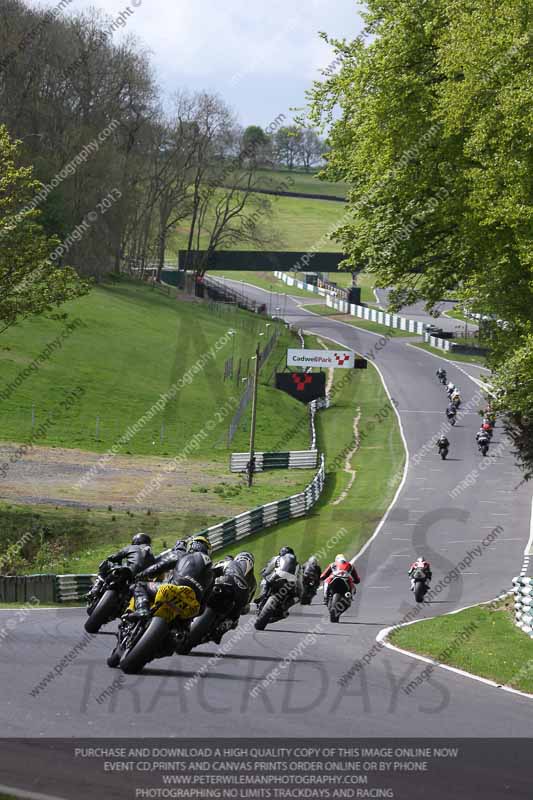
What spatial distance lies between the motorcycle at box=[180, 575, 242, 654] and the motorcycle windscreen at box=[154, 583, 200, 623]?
1572 mm

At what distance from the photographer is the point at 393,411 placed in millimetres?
66000

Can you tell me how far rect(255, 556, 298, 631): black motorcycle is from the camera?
16.7 m

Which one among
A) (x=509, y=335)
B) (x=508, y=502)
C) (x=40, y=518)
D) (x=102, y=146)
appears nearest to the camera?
(x=509, y=335)

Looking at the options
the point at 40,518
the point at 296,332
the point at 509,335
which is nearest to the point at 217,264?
the point at 296,332

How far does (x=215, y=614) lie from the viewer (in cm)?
1304

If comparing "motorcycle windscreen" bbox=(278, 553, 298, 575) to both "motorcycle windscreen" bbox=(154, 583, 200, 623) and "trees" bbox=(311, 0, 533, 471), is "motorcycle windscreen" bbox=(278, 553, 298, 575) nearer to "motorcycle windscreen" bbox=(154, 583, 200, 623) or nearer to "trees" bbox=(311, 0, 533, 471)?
"motorcycle windscreen" bbox=(154, 583, 200, 623)

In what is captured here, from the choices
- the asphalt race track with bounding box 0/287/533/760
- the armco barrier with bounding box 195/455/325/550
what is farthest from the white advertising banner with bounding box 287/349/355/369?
the asphalt race track with bounding box 0/287/533/760

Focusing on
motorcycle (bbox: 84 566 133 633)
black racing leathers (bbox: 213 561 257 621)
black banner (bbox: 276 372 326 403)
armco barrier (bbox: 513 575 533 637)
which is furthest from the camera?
black banner (bbox: 276 372 326 403)

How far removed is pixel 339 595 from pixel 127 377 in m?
44.8

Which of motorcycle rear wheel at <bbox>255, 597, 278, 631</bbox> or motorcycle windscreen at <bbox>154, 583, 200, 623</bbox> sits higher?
motorcycle windscreen at <bbox>154, 583, 200, 623</bbox>

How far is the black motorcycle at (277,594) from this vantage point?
16672mm

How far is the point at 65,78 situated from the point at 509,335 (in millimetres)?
69176

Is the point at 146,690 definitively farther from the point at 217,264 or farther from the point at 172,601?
the point at 217,264

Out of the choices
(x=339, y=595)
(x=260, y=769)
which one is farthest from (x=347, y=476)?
(x=260, y=769)
